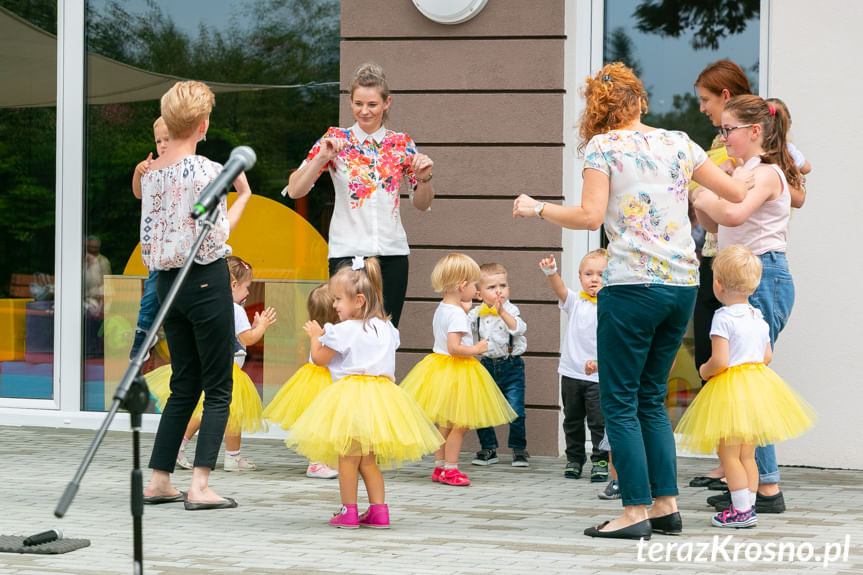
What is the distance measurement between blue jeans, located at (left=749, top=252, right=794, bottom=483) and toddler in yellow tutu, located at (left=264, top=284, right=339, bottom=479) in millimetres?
2044

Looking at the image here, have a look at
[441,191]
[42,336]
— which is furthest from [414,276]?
[42,336]

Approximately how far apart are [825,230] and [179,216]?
12.2ft

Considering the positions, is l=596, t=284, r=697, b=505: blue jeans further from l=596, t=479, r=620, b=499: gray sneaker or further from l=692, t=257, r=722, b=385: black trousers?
l=692, t=257, r=722, b=385: black trousers

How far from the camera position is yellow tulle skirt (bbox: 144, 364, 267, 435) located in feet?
21.0

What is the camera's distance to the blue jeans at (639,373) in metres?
4.69

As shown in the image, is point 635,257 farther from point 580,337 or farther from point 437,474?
point 437,474

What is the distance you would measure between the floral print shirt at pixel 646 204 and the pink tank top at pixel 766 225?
75cm

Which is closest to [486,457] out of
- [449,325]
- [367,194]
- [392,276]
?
[449,325]

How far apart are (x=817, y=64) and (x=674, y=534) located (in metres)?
3.25

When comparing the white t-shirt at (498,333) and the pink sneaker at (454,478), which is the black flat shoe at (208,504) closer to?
the pink sneaker at (454,478)

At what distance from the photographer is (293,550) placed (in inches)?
177

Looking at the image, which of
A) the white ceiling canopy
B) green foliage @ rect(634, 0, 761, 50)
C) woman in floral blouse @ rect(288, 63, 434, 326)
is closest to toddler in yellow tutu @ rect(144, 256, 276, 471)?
woman in floral blouse @ rect(288, 63, 434, 326)

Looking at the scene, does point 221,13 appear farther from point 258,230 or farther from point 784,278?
point 784,278

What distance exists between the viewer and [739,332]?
17.0 ft
